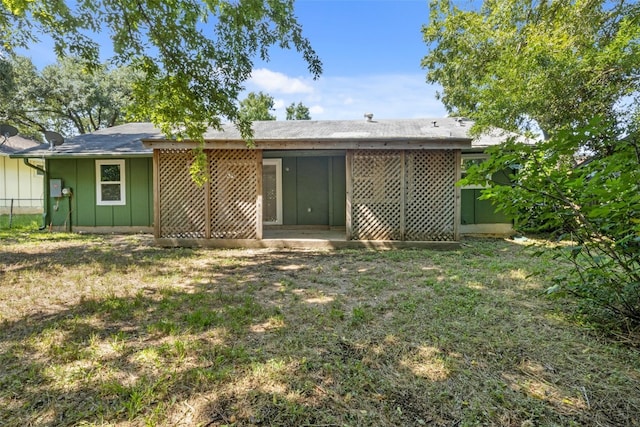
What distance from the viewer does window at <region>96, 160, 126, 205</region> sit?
9.62 metres

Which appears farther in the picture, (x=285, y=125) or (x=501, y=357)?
(x=285, y=125)

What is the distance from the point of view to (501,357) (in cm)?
254

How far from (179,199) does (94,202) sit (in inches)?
159

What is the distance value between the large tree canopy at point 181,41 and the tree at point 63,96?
1494cm

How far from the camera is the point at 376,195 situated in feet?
23.7

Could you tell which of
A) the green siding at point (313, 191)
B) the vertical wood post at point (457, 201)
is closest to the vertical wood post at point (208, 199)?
the green siding at point (313, 191)

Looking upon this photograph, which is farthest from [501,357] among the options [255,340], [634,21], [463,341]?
[634,21]

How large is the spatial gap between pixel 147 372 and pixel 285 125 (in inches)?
370

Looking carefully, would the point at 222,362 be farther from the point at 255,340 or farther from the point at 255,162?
the point at 255,162

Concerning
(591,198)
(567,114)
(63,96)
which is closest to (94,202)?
(591,198)

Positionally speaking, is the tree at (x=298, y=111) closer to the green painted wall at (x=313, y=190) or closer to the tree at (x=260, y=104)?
the tree at (x=260, y=104)

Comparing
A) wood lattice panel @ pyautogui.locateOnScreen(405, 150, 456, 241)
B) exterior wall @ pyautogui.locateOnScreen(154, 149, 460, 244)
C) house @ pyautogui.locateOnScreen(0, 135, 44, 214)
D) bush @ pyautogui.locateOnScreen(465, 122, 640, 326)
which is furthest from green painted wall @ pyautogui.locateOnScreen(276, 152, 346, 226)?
house @ pyautogui.locateOnScreen(0, 135, 44, 214)

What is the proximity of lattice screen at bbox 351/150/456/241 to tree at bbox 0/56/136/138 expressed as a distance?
1640 cm

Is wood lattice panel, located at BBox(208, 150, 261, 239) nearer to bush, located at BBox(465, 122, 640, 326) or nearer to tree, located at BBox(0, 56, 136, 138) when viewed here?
bush, located at BBox(465, 122, 640, 326)
